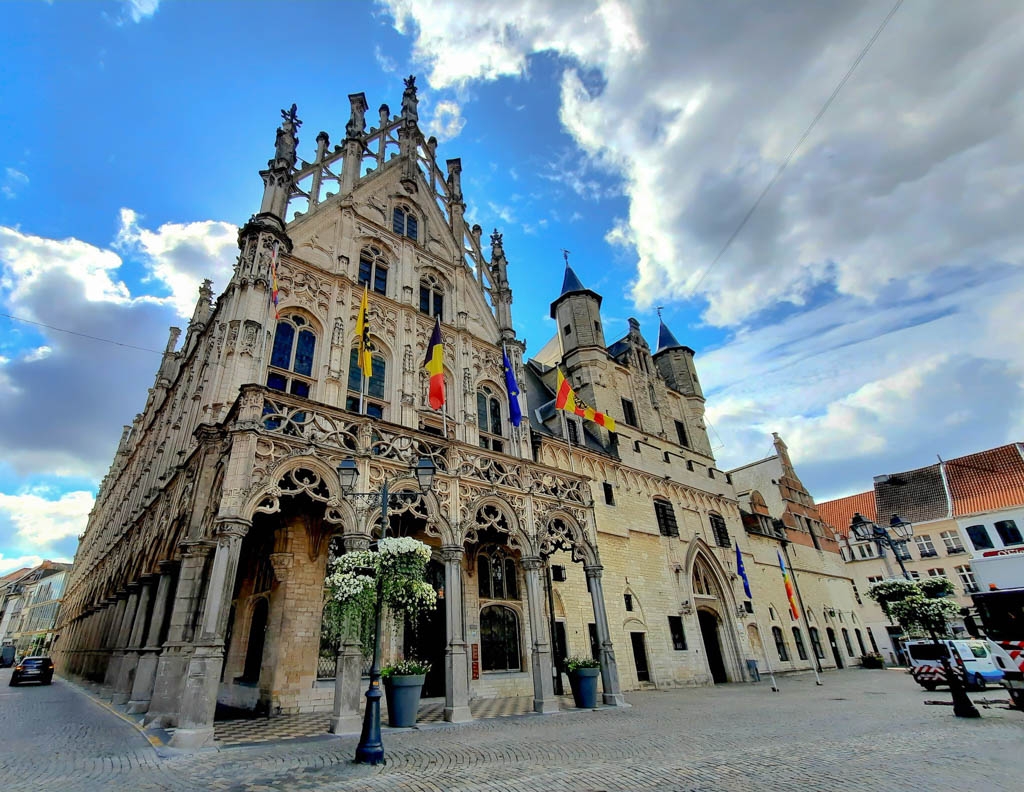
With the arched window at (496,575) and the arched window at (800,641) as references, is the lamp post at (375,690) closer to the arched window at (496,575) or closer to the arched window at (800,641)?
the arched window at (496,575)

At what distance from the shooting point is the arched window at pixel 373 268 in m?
19.2

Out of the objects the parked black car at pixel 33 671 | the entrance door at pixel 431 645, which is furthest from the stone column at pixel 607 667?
the parked black car at pixel 33 671

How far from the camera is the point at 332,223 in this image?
19.0 m

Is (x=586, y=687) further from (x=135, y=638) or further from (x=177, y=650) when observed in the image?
(x=135, y=638)

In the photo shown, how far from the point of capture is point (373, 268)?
19562mm

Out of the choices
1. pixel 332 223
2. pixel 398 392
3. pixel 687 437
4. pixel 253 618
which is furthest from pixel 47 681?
pixel 687 437

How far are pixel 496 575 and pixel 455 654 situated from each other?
661 cm

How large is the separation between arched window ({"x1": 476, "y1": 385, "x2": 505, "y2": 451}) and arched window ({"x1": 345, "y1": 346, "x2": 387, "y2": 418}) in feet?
12.7

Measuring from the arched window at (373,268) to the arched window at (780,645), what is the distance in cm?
2877

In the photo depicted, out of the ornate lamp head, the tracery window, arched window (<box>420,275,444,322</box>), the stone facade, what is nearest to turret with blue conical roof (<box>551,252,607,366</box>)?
the stone facade

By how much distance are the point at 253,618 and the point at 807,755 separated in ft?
48.8

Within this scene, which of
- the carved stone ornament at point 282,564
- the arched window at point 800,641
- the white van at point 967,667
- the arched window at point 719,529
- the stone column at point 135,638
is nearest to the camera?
the carved stone ornament at point 282,564

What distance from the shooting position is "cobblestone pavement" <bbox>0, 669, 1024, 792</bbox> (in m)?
6.11

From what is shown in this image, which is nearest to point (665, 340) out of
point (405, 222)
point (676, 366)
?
point (676, 366)
